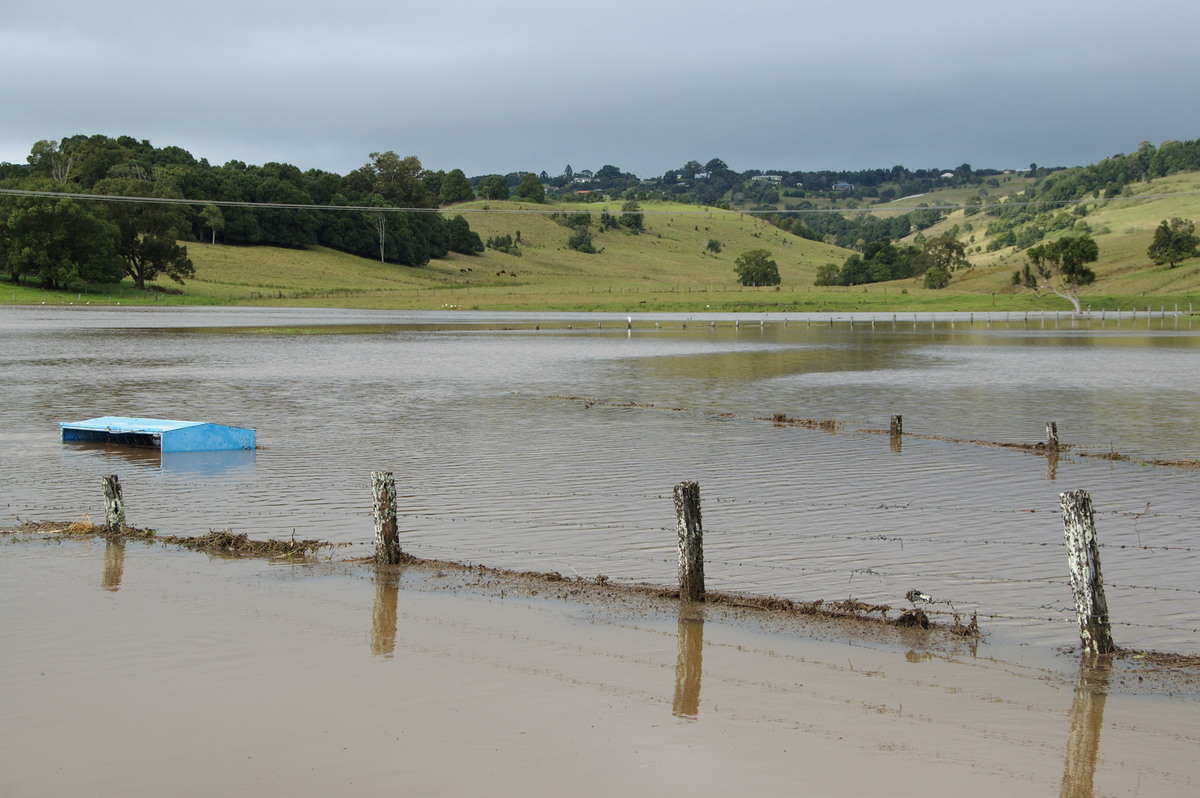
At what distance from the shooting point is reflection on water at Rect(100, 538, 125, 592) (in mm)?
12148

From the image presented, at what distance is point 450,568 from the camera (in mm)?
12891

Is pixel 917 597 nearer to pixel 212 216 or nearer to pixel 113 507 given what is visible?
pixel 113 507

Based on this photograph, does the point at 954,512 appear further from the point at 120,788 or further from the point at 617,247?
the point at 617,247

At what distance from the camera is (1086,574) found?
974 centimetres

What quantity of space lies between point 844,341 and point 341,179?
371ft

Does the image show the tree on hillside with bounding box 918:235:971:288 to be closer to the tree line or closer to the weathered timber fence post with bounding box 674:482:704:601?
the tree line

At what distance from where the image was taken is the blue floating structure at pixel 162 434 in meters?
21.5

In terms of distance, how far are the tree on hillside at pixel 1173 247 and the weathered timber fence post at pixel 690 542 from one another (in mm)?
116010

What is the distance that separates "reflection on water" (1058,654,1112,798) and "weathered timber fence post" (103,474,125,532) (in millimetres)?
11052

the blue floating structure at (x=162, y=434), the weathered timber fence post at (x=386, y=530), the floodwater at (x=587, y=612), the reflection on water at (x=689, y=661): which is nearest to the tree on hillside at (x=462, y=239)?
the floodwater at (x=587, y=612)

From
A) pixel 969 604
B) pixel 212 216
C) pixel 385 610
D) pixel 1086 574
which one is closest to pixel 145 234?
pixel 212 216

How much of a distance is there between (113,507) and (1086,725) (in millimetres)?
11437

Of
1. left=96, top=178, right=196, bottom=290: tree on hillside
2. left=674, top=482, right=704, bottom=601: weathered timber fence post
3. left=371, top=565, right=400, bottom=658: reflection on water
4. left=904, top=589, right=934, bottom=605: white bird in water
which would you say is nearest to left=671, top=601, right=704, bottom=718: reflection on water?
left=674, top=482, right=704, bottom=601: weathered timber fence post

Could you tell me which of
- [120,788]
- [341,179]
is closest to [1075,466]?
[120,788]
